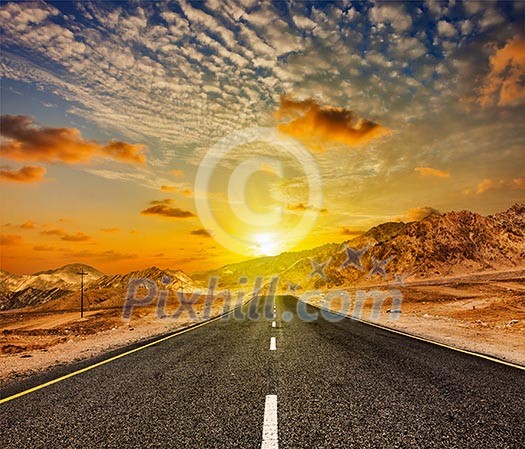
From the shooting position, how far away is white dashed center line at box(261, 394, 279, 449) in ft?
11.8

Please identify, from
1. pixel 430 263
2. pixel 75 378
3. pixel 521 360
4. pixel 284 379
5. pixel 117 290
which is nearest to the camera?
pixel 284 379

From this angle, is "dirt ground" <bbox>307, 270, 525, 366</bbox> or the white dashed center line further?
"dirt ground" <bbox>307, 270, 525, 366</bbox>

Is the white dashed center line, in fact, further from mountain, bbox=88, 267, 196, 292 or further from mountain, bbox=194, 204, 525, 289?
mountain, bbox=88, 267, 196, 292

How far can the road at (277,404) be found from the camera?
383 centimetres

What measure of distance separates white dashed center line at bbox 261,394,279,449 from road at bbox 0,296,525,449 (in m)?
0.01

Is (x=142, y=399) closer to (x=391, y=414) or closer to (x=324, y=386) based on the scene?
(x=324, y=386)

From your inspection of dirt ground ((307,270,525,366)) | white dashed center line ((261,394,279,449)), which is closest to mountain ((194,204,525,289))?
dirt ground ((307,270,525,366))

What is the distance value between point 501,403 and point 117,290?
101783mm

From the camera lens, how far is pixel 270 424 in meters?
4.13

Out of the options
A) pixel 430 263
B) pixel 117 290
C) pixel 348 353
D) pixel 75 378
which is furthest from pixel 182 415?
pixel 117 290

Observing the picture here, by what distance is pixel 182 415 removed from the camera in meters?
4.59

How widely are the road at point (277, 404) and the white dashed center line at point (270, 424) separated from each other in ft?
0.04

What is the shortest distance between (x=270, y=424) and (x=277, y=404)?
785 mm

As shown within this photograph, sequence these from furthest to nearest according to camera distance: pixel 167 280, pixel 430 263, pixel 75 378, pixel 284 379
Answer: pixel 167 280
pixel 430 263
pixel 75 378
pixel 284 379
